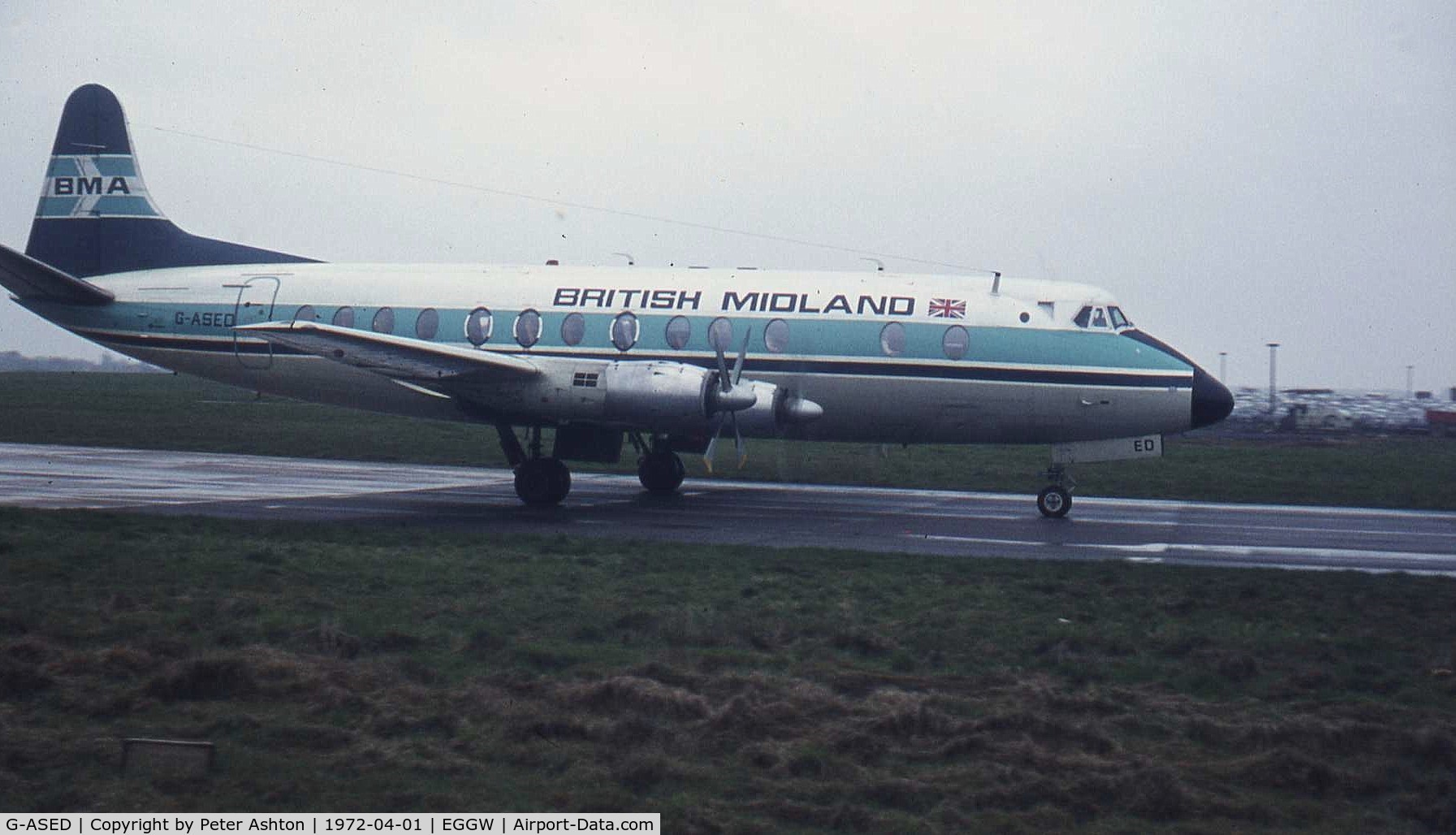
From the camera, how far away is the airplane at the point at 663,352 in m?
19.4

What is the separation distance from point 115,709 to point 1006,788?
5470 mm

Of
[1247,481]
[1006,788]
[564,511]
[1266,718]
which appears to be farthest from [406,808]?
[1247,481]

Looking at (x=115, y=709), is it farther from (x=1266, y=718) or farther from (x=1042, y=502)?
(x=1042, y=502)

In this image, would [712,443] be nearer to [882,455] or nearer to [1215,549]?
[882,455]

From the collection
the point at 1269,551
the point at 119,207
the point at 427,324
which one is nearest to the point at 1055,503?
the point at 1269,551

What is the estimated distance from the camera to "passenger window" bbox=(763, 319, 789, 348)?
20.9 metres

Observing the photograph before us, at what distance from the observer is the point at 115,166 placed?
25.6 m

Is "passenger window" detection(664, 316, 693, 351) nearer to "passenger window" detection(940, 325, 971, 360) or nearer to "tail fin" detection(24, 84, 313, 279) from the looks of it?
"passenger window" detection(940, 325, 971, 360)

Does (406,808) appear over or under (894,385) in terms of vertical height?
under

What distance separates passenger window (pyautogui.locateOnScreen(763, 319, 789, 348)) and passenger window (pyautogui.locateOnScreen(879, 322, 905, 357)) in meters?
1.60

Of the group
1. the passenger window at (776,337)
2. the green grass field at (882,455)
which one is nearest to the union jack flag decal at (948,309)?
the passenger window at (776,337)

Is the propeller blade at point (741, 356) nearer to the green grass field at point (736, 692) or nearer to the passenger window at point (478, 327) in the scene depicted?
the passenger window at point (478, 327)

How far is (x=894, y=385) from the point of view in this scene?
20531 millimetres
